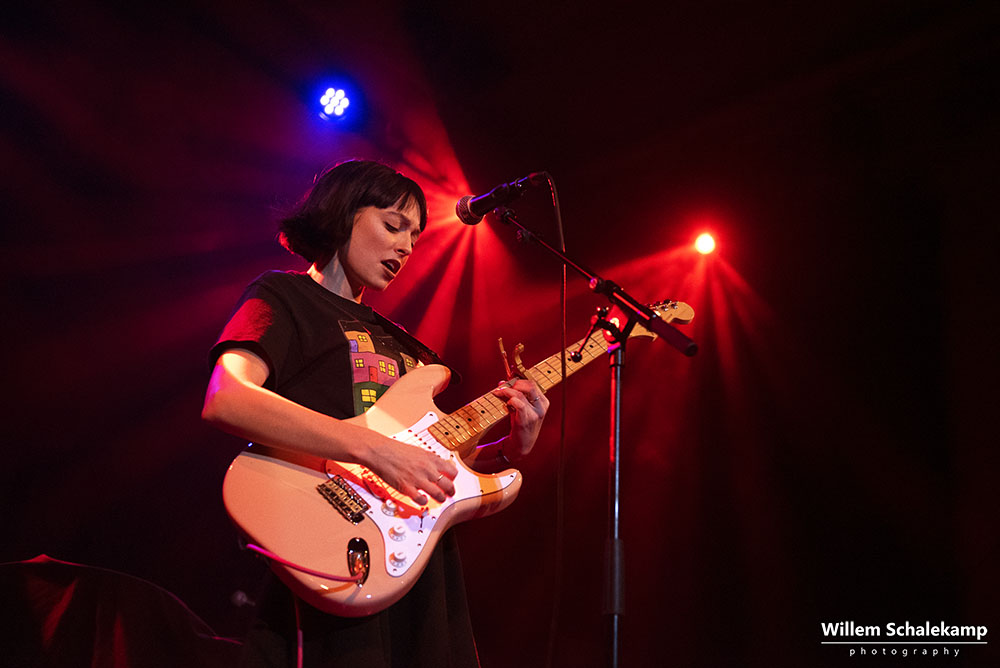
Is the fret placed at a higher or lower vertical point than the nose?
lower

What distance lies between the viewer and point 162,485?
3.40 meters

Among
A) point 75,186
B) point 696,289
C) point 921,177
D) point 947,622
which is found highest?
point 921,177

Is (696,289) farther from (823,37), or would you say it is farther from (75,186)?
(75,186)

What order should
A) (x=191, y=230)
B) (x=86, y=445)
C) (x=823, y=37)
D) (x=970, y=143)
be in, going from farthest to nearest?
(x=970, y=143), (x=823, y=37), (x=191, y=230), (x=86, y=445)

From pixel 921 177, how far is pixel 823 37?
1231 mm

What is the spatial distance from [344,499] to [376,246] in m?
0.93

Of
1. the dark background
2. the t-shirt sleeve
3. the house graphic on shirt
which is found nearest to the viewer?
the t-shirt sleeve

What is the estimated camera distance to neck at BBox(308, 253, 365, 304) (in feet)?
7.66

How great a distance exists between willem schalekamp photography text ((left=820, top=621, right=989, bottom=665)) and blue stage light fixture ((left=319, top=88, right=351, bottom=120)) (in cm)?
426

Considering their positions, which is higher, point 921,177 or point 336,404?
point 921,177

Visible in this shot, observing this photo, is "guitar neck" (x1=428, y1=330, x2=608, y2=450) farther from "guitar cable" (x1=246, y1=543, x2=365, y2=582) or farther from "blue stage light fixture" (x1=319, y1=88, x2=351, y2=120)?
"blue stage light fixture" (x1=319, y1=88, x2=351, y2=120)

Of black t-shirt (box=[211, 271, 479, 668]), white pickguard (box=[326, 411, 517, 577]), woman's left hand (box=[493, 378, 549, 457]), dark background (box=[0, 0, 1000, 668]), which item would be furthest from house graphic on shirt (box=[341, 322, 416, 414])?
dark background (box=[0, 0, 1000, 668])

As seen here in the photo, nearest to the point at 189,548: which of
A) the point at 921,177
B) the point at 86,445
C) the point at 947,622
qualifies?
the point at 86,445

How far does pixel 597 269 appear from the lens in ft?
17.3
